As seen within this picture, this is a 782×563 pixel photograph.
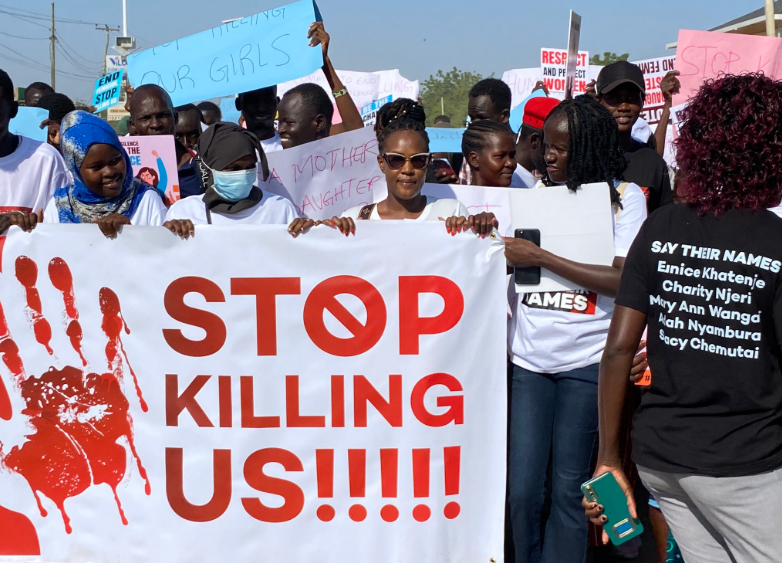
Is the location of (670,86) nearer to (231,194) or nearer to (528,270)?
(528,270)

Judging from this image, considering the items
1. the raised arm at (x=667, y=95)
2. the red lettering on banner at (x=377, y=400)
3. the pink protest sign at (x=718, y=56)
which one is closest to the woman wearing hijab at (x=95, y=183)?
the red lettering on banner at (x=377, y=400)

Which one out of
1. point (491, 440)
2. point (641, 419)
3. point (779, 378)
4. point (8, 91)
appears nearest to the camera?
point (779, 378)

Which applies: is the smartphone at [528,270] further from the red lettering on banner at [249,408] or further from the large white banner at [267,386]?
the red lettering on banner at [249,408]

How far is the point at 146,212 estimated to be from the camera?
3715 millimetres

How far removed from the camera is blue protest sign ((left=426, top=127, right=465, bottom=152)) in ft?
22.4

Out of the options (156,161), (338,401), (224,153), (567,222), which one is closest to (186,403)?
(338,401)

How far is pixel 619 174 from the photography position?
3.33m

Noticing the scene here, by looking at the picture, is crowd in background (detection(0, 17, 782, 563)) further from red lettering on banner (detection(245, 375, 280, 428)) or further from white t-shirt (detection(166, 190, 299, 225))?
red lettering on banner (detection(245, 375, 280, 428))

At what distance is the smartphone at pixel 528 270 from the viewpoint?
323 cm

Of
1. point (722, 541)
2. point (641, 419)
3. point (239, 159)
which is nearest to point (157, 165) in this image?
point (239, 159)

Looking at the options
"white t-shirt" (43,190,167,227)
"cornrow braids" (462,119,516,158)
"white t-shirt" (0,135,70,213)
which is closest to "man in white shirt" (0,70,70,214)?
"white t-shirt" (0,135,70,213)

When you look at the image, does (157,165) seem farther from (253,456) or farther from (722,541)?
(722,541)

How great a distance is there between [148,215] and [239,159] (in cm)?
49

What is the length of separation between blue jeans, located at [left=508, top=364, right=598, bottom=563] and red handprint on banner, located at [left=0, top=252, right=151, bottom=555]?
4.88 feet
